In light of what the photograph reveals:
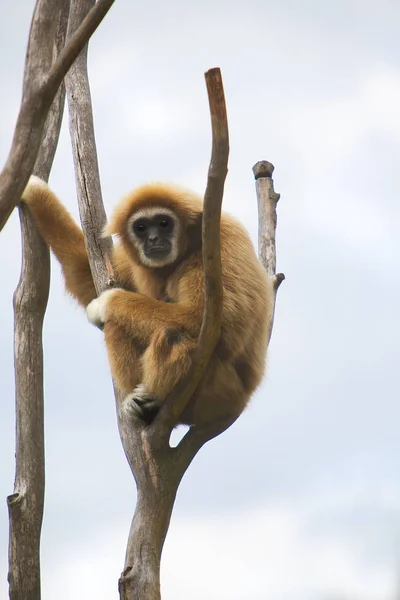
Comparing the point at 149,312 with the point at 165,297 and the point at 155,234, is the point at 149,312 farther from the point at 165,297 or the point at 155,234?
the point at 155,234

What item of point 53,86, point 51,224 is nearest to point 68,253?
point 51,224

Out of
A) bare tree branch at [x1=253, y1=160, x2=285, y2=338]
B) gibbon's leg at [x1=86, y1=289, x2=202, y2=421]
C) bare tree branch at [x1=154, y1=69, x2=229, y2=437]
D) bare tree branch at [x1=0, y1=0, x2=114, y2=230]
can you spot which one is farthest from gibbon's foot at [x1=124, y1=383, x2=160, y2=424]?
bare tree branch at [x1=0, y1=0, x2=114, y2=230]

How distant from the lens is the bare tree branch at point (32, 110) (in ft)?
17.6

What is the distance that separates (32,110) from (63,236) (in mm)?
2770

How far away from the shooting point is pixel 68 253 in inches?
329

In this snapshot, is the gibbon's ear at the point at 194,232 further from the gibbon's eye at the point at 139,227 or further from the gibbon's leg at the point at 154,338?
the gibbon's leg at the point at 154,338

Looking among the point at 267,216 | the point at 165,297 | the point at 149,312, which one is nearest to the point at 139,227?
the point at 165,297

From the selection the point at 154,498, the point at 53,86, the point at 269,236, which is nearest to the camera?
the point at 53,86

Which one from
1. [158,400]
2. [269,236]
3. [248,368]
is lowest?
[158,400]

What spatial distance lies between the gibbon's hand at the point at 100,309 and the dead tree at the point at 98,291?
311 millimetres

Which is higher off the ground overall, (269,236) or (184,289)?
(269,236)

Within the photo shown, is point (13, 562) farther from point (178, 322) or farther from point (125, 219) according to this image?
point (125, 219)

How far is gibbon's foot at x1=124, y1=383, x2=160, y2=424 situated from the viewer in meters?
7.20

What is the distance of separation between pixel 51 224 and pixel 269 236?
8.13 ft
